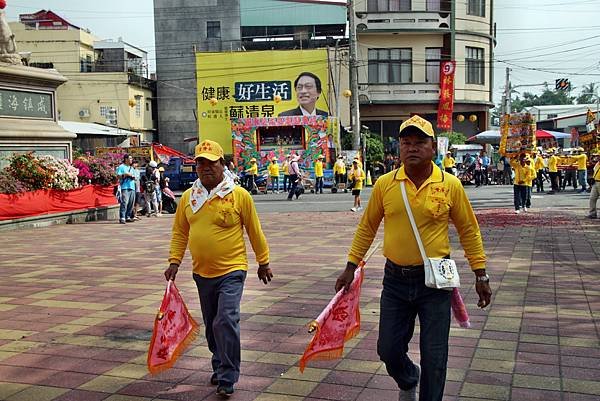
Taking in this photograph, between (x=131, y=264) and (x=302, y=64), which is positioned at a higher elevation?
(x=302, y=64)

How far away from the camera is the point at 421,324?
3572 millimetres

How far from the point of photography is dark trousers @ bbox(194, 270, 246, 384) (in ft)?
13.7

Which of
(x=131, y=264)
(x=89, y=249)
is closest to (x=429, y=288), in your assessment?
(x=131, y=264)

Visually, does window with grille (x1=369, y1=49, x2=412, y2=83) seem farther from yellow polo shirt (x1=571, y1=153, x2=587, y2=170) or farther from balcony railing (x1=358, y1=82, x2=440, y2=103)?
yellow polo shirt (x1=571, y1=153, x2=587, y2=170)

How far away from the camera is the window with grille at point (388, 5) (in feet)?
118

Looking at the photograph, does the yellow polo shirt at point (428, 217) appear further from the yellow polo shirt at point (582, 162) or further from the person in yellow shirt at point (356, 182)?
the yellow polo shirt at point (582, 162)

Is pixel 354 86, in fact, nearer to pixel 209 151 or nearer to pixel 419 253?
pixel 209 151

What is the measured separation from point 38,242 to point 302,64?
24.6m

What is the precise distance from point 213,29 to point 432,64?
546 inches

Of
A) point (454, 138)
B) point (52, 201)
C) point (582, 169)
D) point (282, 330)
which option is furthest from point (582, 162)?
point (282, 330)

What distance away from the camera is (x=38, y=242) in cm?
1195

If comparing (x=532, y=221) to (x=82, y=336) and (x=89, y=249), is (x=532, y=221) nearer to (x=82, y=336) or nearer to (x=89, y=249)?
(x=89, y=249)

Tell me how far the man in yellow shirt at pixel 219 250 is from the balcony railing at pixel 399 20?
3239cm

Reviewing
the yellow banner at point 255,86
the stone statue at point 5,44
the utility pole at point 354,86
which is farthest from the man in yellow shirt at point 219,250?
the yellow banner at point 255,86
